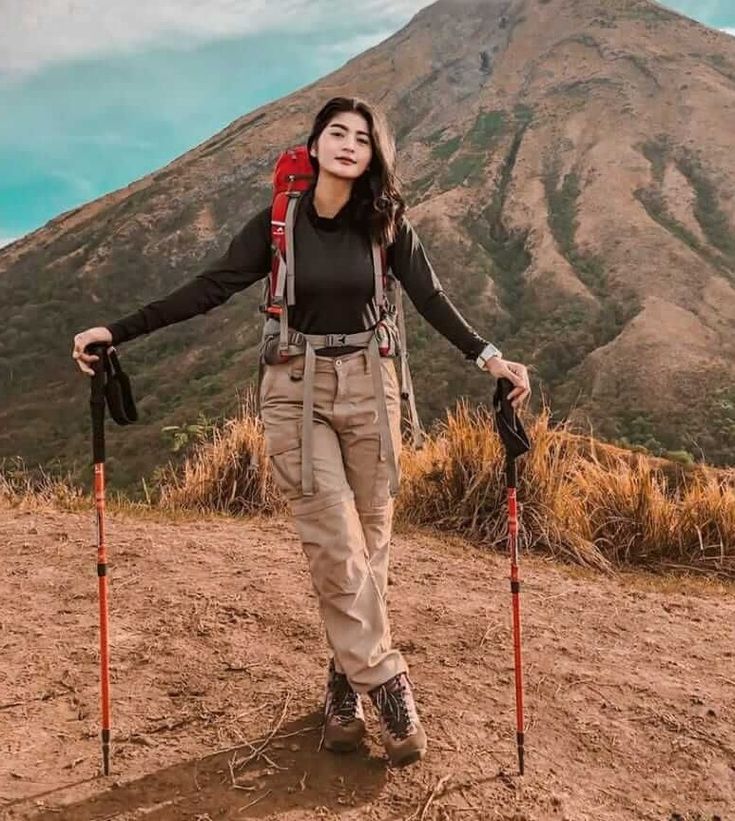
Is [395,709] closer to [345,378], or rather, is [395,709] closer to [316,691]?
[316,691]

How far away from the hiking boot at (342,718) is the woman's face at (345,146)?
177cm

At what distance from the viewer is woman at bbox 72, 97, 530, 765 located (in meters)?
2.90

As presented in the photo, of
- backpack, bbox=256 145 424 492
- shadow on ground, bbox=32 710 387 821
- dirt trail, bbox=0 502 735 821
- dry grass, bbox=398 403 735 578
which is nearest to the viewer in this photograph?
shadow on ground, bbox=32 710 387 821

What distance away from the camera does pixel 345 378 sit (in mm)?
3021

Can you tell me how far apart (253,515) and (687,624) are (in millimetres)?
3339

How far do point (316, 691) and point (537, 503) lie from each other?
316 cm

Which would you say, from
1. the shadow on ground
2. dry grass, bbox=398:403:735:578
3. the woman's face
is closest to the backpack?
the woman's face

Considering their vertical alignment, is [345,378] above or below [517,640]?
above

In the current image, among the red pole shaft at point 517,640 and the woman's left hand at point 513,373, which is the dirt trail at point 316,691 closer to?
the red pole shaft at point 517,640

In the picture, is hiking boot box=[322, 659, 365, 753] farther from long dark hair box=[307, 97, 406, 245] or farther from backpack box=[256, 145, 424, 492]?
long dark hair box=[307, 97, 406, 245]

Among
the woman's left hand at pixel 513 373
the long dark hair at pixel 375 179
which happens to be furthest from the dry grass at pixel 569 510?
the long dark hair at pixel 375 179

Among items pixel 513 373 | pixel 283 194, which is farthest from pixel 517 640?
pixel 283 194

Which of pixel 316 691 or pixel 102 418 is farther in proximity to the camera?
pixel 316 691

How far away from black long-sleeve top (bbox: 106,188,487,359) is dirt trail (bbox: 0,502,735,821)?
144 cm
